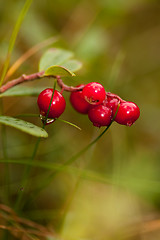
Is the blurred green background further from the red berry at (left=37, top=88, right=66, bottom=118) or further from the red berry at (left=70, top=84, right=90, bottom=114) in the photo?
the red berry at (left=37, top=88, right=66, bottom=118)

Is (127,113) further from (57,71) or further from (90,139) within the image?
(90,139)

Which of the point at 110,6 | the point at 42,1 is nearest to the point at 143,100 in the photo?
the point at 110,6

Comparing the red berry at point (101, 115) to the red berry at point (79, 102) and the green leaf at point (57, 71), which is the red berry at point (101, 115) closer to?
the red berry at point (79, 102)

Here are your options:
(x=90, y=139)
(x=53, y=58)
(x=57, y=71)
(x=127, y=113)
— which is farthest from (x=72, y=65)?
(x=90, y=139)

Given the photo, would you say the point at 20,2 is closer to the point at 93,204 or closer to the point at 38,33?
the point at 38,33

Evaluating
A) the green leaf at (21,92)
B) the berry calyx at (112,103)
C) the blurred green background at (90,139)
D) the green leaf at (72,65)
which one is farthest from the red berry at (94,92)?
the blurred green background at (90,139)
